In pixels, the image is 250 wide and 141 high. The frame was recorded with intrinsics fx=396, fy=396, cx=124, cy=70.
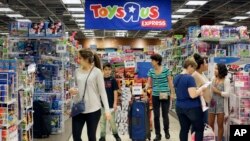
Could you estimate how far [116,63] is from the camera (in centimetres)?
959

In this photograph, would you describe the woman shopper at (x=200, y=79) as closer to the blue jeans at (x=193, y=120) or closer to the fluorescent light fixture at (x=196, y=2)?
the blue jeans at (x=193, y=120)

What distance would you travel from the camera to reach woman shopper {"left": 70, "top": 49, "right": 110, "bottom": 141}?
485 centimetres

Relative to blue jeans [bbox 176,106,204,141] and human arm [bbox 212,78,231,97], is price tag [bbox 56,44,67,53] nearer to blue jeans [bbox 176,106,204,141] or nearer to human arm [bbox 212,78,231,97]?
human arm [bbox 212,78,231,97]

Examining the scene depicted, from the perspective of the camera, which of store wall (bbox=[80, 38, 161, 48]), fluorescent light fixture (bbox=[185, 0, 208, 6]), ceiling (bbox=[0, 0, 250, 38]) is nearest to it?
fluorescent light fixture (bbox=[185, 0, 208, 6])

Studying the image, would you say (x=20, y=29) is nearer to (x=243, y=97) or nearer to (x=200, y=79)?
(x=200, y=79)

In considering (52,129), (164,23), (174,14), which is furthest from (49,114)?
(174,14)

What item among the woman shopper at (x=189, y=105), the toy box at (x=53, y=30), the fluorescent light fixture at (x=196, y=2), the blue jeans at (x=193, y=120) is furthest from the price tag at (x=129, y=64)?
the fluorescent light fixture at (x=196, y=2)

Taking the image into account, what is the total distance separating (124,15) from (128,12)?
129mm

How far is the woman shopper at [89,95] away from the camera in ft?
15.9

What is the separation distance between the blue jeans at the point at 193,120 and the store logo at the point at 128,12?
16.6 ft

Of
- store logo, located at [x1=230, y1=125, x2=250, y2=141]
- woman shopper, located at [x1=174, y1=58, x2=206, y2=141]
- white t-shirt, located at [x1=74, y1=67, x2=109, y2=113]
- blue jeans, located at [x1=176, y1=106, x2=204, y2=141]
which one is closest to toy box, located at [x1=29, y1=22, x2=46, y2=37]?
white t-shirt, located at [x1=74, y1=67, x2=109, y2=113]

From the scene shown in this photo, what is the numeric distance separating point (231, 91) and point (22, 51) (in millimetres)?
4666

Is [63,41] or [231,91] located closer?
[231,91]

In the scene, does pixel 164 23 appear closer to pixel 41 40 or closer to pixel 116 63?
pixel 116 63
